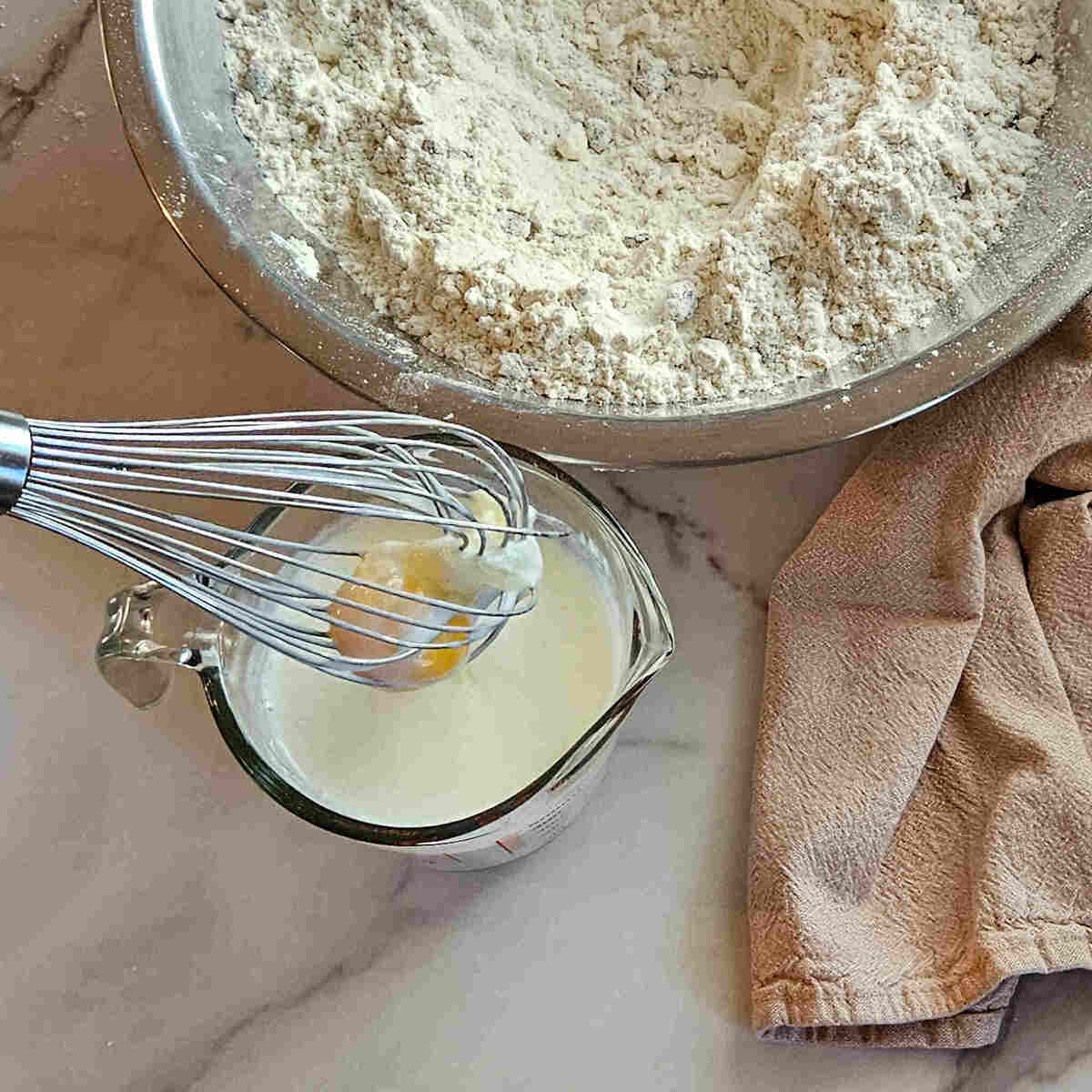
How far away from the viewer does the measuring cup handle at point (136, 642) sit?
2.21 feet

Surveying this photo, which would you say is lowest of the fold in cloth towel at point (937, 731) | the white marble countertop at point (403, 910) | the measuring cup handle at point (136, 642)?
the white marble countertop at point (403, 910)

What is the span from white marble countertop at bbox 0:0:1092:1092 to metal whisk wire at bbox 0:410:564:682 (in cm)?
21

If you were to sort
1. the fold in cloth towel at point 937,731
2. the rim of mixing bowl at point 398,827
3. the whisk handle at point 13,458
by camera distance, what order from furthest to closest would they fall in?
the fold in cloth towel at point 937,731, the rim of mixing bowl at point 398,827, the whisk handle at point 13,458

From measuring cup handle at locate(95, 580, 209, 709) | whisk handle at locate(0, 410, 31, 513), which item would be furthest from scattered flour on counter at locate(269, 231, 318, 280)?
whisk handle at locate(0, 410, 31, 513)

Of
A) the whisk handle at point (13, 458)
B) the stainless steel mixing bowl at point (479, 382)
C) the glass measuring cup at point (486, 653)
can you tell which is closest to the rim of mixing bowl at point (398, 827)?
the glass measuring cup at point (486, 653)

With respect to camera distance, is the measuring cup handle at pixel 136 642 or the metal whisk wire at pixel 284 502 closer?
the metal whisk wire at pixel 284 502

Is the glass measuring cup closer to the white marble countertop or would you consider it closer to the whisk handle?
the white marble countertop

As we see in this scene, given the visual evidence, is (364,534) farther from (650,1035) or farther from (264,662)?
(650,1035)

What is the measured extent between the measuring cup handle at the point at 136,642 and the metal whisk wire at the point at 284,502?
3 cm

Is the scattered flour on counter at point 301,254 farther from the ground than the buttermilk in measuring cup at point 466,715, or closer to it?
farther from the ground

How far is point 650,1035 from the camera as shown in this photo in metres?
0.82

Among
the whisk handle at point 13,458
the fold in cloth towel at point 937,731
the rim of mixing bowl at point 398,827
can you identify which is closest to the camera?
the whisk handle at point 13,458

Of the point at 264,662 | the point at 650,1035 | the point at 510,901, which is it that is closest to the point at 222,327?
the point at 264,662

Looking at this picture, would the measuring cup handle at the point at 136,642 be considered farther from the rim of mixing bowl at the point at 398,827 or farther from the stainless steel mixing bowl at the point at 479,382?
the stainless steel mixing bowl at the point at 479,382
